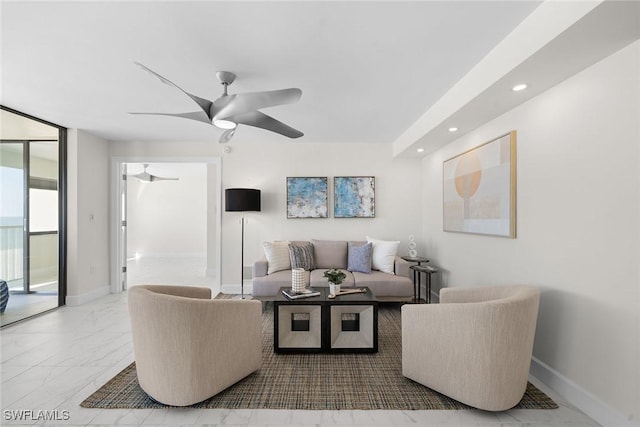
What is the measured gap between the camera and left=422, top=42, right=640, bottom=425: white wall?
1.54 metres

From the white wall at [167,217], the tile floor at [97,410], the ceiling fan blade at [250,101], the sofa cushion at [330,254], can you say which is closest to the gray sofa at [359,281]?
the sofa cushion at [330,254]

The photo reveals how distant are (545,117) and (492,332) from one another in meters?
1.65

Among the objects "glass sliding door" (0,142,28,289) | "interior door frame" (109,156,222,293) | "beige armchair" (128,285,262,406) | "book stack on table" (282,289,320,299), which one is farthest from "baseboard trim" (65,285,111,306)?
"book stack on table" (282,289,320,299)

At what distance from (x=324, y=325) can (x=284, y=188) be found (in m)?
2.57

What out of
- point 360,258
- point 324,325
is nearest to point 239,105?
point 324,325

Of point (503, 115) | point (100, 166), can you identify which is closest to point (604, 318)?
point (503, 115)

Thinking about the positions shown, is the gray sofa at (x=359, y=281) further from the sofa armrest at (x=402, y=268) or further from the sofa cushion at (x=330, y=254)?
the sofa cushion at (x=330, y=254)

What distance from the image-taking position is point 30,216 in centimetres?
339

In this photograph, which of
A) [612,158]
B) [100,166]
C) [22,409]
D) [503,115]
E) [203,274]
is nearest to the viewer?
[612,158]

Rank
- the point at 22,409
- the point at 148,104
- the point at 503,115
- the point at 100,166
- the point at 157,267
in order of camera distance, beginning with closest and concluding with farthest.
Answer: the point at 22,409
the point at 503,115
the point at 148,104
the point at 100,166
the point at 157,267

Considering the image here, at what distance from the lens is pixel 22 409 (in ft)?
5.92

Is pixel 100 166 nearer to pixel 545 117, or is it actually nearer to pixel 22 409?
pixel 22 409

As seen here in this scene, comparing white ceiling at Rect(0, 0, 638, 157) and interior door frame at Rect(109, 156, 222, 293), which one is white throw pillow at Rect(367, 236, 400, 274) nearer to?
white ceiling at Rect(0, 0, 638, 157)

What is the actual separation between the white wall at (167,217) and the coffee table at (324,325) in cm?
625
